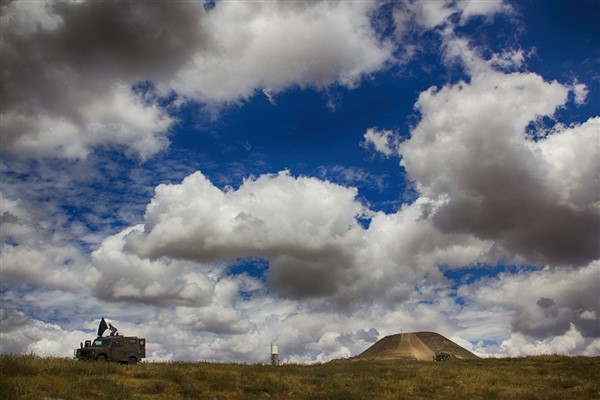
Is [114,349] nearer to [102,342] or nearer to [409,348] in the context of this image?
[102,342]

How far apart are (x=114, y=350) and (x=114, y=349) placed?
0.07 metres

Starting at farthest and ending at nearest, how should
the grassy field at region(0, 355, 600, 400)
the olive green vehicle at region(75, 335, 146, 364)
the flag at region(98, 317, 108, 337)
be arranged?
the flag at region(98, 317, 108, 337) → the olive green vehicle at region(75, 335, 146, 364) → the grassy field at region(0, 355, 600, 400)

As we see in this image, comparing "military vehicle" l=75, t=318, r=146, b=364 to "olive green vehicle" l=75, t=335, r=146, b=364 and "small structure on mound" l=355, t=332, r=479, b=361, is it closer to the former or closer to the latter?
"olive green vehicle" l=75, t=335, r=146, b=364

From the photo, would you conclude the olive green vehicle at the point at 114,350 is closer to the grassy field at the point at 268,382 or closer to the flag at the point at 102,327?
the flag at the point at 102,327

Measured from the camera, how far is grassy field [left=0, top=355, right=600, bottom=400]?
58.0 feet

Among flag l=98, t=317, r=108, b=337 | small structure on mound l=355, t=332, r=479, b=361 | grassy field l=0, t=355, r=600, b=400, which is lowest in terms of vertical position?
small structure on mound l=355, t=332, r=479, b=361

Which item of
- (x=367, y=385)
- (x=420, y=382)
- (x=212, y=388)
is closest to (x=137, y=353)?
(x=212, y=388)

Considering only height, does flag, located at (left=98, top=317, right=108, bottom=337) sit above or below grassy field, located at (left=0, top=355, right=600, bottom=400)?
above

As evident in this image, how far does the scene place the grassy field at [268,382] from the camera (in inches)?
696

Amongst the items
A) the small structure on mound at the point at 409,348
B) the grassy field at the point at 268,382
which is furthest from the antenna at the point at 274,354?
the small structure on mound at the point at 409,348

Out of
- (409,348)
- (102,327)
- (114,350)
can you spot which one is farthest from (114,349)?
(409,348)

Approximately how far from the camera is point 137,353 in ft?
97.3

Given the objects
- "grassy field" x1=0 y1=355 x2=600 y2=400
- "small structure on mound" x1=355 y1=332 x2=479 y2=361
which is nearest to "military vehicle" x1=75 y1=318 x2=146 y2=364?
"grassy field" x1=0 y1=355 x2=600 y2=400

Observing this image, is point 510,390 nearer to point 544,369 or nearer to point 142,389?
point 544,369
